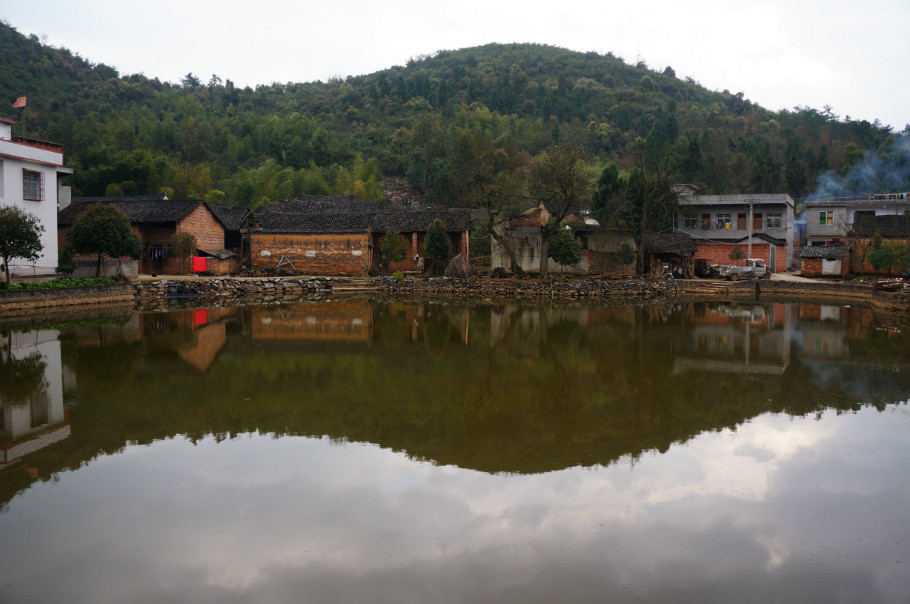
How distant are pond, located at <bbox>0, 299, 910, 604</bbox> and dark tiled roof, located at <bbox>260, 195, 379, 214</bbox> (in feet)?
94.1

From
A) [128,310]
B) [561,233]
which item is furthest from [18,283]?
[561,233]

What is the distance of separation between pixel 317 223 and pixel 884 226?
31.0 metres

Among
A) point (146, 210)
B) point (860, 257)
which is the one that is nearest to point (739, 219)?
point (860, 257)

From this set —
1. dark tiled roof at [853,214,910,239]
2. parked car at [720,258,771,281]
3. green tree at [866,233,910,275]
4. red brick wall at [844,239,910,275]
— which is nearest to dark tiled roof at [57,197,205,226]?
parked car at [720,258,771,281]

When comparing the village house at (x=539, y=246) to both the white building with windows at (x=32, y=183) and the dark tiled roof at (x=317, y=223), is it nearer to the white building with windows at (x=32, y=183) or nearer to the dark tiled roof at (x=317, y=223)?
the dark tiled roof at (x=317, y=223)

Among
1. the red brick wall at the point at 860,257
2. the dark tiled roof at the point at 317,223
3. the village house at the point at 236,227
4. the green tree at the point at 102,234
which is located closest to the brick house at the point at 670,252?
the red brick wall at the point at 860,257

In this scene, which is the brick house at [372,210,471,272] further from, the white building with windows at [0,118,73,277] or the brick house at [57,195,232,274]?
the white building with windows at [0,118,73,277]

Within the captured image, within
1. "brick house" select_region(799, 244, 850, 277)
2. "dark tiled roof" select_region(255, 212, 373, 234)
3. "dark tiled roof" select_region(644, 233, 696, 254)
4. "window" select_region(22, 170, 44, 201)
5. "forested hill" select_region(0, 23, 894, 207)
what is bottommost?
"brick house" select_region(799, 244, 850, 277)

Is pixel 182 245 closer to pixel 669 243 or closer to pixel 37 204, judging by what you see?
pixel 37 204

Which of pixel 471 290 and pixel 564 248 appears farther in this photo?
pixel 564 248

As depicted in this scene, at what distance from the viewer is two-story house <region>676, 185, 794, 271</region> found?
38.8 metres

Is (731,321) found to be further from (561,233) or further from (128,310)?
(128,310)

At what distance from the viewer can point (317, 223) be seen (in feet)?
117

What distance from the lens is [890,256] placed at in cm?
3036
